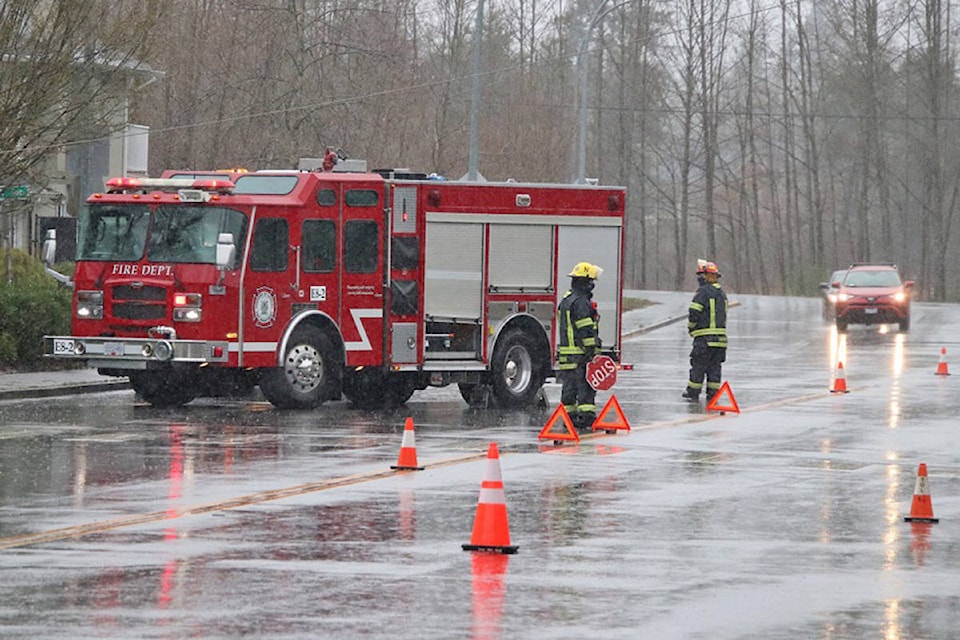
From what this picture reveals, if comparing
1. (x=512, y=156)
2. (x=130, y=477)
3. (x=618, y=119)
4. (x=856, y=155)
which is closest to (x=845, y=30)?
(x=856, y=155)

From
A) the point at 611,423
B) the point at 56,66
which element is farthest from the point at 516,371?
the point at 56,66

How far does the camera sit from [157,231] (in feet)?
72.2

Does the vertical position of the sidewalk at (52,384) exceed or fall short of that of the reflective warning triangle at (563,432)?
it exceeds it

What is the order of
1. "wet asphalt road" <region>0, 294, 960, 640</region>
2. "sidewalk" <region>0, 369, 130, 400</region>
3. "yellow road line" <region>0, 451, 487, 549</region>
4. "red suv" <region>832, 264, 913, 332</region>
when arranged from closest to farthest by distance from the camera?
"wet asphalt road" <region>0, 294, 960, 640</region> → "yellow road line" <region>0, 451, 487, 549</region> → "sidewalk" <region>0, 369, 130, 400</region> → "red suv" <region>832, 264, 913, 332</region>

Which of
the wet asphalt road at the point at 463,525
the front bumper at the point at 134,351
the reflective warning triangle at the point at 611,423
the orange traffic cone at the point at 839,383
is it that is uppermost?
the front bumper at the point at 134,351

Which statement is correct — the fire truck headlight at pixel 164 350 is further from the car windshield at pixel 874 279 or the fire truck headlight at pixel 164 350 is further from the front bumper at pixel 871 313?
the car windshield at pixel 874 279

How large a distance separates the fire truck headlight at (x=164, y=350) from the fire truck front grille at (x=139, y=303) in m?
0.43

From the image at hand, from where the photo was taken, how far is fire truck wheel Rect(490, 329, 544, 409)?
23172 mm

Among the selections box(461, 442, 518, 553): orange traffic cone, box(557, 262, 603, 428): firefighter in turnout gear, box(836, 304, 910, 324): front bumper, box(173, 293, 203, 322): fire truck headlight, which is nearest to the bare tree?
box(173, 293, 203, 322): fire truck headlight

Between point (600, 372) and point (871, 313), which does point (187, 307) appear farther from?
point (871, 313)

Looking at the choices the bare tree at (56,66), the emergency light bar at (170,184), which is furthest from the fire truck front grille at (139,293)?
the bare tree at (56,66)

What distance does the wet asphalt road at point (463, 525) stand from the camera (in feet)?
30.8

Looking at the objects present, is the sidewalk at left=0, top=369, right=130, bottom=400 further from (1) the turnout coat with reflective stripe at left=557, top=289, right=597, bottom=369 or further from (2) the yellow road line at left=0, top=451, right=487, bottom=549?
(2) the yellow road line at left=0, top=451, right=487, bottom=549

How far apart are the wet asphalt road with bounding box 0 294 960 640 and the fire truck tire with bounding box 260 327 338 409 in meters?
0.24
